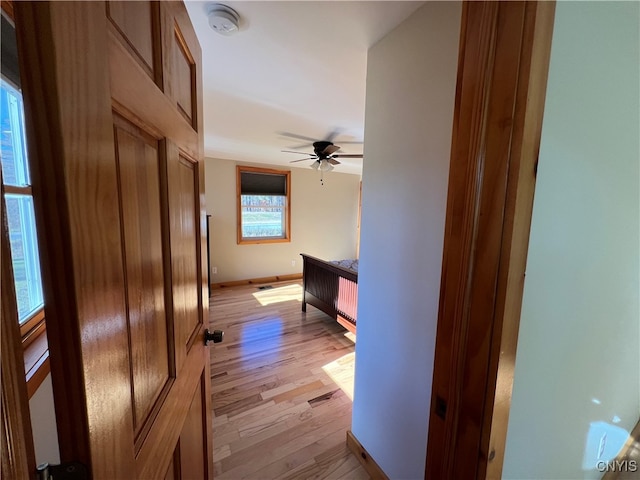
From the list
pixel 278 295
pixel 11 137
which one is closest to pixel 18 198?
pixel 11 137

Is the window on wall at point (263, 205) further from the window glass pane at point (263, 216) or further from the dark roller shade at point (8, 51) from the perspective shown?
the dark roller shade at point (8, 51)

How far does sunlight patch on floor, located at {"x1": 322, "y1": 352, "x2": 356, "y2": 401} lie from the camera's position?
2314 millimetres

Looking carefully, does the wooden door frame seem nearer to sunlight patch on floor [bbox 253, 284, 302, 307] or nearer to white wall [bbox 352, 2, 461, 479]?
white wall [bbox 352, 2, 461, 479]

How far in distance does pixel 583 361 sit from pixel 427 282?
629mm

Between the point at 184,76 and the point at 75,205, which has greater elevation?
the point at 184,76

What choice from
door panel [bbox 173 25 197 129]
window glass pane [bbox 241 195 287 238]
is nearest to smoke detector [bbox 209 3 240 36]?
door panel [bbox 173 25 197 129]

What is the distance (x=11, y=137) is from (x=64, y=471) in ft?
3.04

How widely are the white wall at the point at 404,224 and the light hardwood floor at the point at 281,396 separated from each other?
37 centimetres

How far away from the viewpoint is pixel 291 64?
166cm

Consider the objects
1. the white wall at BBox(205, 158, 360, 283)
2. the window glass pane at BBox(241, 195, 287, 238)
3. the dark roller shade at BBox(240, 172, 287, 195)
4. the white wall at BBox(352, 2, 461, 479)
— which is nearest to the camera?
the white wall at BBox(352, 2, 461, 479)

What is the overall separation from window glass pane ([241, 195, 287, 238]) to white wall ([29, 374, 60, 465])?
4389 millimetres

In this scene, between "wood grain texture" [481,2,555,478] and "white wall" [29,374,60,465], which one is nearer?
"wood grain texture" [481,2,555,478]

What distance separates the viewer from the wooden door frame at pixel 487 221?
0.57 m

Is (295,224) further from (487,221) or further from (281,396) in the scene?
(487,221)
